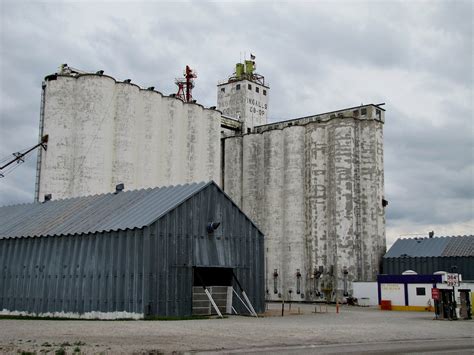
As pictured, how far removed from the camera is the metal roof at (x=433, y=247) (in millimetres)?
60316

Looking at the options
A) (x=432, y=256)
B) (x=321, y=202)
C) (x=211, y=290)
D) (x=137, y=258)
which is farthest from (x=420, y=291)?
(x=137, y=258)

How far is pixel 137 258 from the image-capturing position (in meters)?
32.1

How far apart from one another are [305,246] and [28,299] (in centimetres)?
3760

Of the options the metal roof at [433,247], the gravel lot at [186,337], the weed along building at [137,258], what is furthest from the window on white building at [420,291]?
the gravel lot at [186,337]

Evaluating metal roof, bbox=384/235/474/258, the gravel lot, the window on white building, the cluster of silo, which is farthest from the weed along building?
metal roof, bbox=384/235/474/258

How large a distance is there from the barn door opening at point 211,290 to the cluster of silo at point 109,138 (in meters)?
22.6

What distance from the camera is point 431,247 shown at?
63.0 metres

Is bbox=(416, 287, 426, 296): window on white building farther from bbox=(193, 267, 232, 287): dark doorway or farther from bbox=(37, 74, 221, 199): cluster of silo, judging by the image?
bbox=(37, 74, 221, 199): cluster of silo

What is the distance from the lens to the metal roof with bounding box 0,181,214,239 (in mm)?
34469

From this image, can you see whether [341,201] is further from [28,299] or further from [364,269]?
[28,299]

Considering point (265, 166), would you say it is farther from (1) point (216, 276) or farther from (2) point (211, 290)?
(2) point (211, 290)

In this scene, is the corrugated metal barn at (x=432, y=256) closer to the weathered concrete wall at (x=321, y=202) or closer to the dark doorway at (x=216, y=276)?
the weathered concrete wall at (x=321, y=202)

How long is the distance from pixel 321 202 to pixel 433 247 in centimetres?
1296

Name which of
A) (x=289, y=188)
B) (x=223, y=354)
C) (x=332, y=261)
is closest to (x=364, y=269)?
(x=332, y=261)
